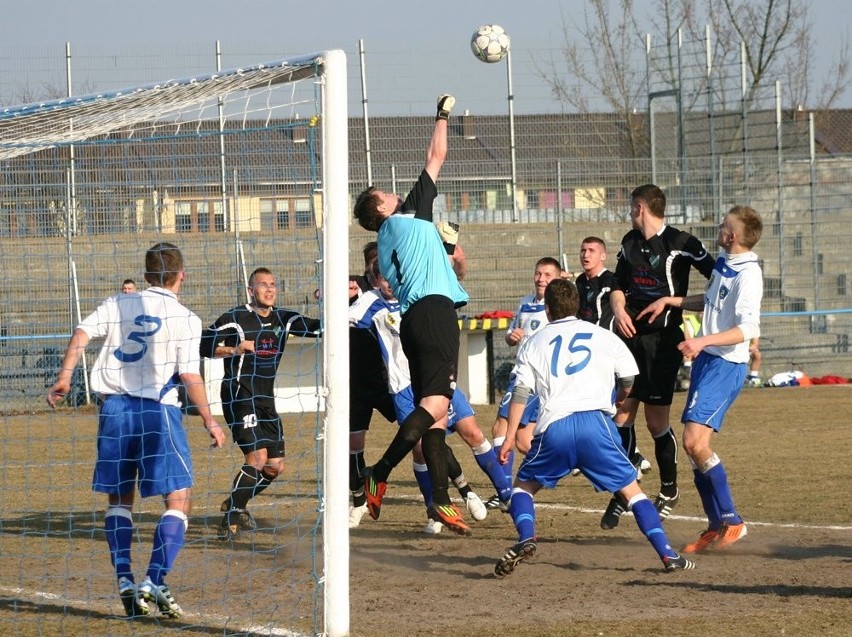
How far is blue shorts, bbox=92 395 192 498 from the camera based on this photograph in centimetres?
598

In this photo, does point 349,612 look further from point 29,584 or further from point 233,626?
point 29,584

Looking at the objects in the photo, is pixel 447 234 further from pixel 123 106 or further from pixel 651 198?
pixel 123 106

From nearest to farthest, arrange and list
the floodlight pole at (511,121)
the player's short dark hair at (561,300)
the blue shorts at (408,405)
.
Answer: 1. the player's short dark hair at (561,300)
2. the blue shorts at (408,405)
3. the floodlight pole at (511,121)

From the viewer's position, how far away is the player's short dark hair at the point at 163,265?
6.20 meters

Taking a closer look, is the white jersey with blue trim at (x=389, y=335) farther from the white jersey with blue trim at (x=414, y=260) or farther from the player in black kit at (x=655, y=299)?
the player in black kit at (x=655, y=299)

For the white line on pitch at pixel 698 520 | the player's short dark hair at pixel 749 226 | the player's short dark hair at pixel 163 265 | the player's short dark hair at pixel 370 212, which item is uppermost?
the player's short dark hair at pixel 370 212

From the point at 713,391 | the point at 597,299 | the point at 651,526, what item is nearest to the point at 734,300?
the point at 713,391

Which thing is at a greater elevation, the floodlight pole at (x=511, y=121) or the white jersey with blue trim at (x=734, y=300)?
the floodlight pole at (x=511, y=121)

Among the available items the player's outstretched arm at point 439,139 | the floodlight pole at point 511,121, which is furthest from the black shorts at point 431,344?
the floodlight pole at point 511,121

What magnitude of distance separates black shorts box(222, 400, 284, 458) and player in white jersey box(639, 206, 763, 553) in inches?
113

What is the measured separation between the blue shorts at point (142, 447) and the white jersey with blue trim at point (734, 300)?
3233 mm

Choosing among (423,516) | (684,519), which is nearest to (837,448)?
(684,519)

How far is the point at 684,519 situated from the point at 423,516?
1916 millimetres

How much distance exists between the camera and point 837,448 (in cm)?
1202
